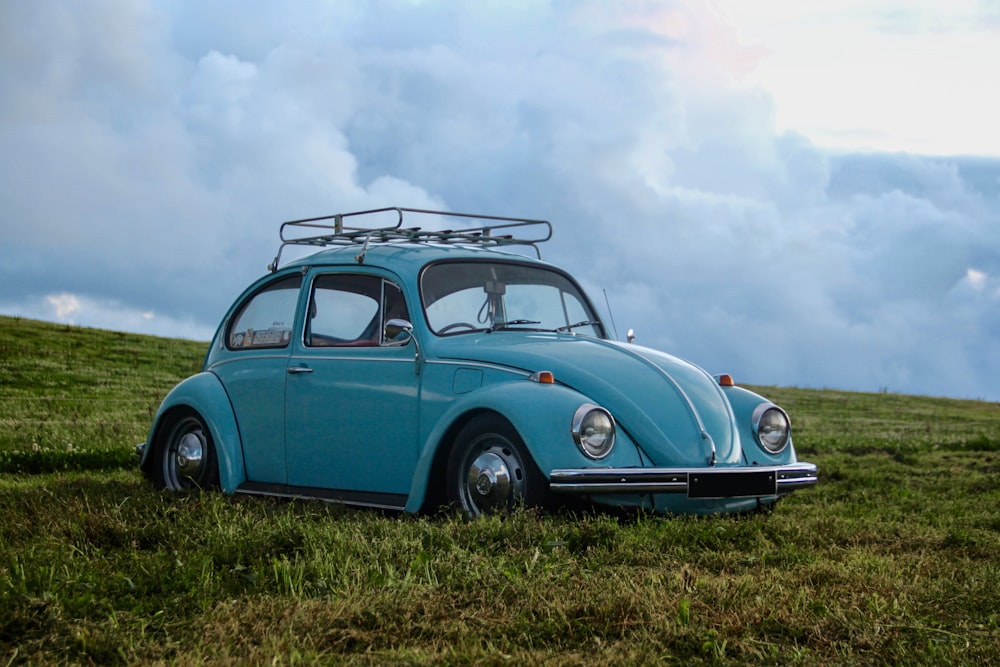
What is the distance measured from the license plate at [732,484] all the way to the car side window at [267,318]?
11.3 ft

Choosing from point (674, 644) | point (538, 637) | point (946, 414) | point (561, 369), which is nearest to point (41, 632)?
point (538, 637)

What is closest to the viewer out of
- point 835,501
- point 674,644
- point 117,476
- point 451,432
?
point 674,644

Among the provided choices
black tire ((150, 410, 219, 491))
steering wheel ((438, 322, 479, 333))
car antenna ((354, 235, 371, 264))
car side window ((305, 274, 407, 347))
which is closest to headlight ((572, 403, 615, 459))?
steering wheel ((438, 322, 479, 333))

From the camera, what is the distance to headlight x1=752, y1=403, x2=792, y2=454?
7.29 m

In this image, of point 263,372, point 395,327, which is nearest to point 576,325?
point 395,327

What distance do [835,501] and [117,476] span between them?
6.57m

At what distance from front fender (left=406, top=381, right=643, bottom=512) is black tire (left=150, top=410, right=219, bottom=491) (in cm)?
254

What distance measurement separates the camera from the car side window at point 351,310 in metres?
7.63

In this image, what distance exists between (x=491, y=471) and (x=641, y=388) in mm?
1120

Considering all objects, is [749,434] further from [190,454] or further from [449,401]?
[190,454]

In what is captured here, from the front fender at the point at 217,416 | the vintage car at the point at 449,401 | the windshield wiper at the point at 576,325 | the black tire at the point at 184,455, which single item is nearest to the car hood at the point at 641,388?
the vintage car at the point at 449,401

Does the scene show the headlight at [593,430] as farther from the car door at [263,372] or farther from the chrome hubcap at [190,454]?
the chrome hubcap at [190,454]

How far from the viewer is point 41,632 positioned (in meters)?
4.14

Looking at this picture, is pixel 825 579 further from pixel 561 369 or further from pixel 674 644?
pixel 561 369
